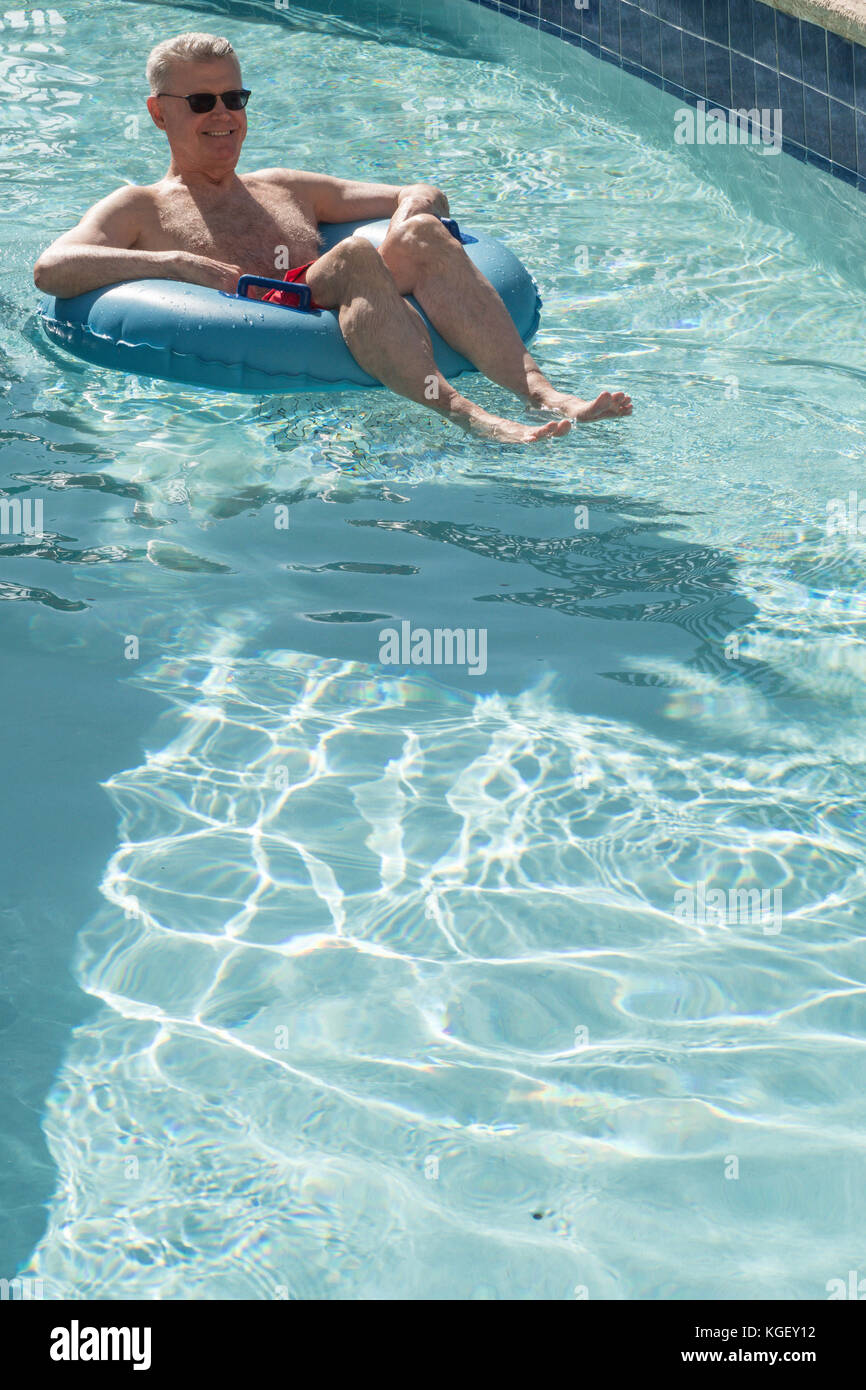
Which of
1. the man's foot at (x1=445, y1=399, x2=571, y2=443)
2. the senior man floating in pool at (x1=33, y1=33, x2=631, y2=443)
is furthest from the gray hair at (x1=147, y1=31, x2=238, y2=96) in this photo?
the man's foot at (x1=445, y1=399, x2=571, y2=443)

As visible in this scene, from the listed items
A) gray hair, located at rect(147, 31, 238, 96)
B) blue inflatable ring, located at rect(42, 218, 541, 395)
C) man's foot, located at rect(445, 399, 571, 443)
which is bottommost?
man's foot, located at rect(445, 399, 571, 443)

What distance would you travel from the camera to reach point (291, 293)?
14.8ft

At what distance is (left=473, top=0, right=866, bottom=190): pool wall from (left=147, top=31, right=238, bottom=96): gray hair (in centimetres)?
299

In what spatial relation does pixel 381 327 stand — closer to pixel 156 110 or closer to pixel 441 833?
pixel 156 110

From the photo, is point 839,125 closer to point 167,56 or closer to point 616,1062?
point 167,56

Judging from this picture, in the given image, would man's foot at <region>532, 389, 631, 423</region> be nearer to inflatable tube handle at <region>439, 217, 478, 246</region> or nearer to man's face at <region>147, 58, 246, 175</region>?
inflatable tube handle at <region>439, 217, 478, 246</region>

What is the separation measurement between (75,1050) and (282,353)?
240 cm

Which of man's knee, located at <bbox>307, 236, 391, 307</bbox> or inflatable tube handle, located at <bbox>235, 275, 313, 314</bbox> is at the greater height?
man's knee, located at <bbox>307, 236, 391, 307</bbox>

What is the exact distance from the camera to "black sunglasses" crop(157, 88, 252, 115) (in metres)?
4.60

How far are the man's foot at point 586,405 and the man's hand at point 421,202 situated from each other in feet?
2.63

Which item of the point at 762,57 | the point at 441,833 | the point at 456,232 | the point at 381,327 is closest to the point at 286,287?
the point at 381,327

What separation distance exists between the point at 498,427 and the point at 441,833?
154cm

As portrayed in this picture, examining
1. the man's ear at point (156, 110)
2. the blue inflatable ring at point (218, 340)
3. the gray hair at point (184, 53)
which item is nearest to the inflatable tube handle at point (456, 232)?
the blue inflatable ring at point (218, 340)

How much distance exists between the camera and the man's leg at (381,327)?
14.1 ft
